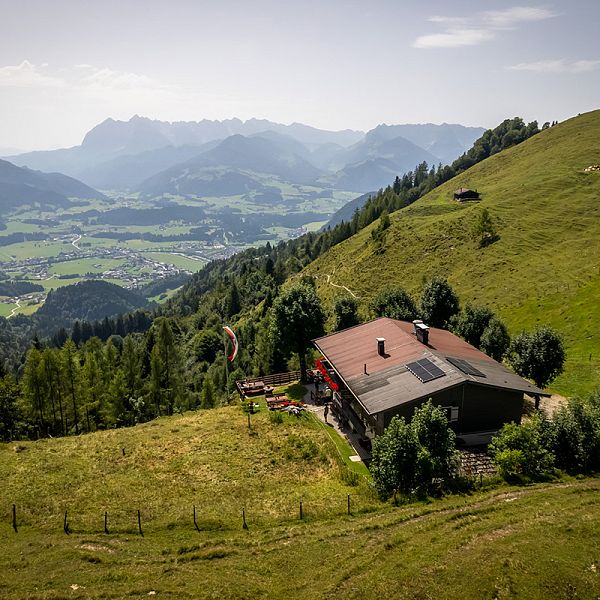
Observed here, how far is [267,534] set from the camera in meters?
26.5

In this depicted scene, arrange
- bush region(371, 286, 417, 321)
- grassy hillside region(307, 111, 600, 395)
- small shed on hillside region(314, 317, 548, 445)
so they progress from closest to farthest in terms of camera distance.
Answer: small shed on hillside region(314, 317, 548, 445) < bush region(371, 286, 417, 321) < grassy hillside region(307, 111, 600, 395)

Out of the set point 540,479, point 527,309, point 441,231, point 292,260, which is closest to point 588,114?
point 441,231

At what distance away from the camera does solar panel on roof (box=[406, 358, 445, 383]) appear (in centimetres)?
3994

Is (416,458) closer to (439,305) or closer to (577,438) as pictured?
(577,438)

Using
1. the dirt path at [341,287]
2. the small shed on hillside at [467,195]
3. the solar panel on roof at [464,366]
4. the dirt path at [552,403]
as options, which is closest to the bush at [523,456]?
the solar panel on roof at [464,366]

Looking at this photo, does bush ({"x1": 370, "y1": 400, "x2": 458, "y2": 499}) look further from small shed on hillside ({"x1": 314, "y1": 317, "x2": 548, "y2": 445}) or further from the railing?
the railing

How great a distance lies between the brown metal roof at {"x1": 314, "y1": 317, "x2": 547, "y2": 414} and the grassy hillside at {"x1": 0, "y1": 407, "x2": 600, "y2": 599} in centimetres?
735

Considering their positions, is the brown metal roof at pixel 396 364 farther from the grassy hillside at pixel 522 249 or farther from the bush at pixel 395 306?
the grassy hillside at pixel 522 249

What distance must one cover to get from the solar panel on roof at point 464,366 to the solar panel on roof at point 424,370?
6.28ft

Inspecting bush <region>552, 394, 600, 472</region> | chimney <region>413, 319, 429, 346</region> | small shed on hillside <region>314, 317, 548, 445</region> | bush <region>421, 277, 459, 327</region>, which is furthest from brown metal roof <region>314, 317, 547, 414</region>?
bush <region>421, 277, 459, 327</region>

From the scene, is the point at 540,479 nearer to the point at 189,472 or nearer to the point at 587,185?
the point at 189,472

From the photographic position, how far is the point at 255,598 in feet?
69.7

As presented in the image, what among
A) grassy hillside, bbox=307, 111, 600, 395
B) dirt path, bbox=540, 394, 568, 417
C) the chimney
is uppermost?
grassy hillside, bbox=307, 111, 600, 395

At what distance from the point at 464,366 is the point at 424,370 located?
3.94 m
